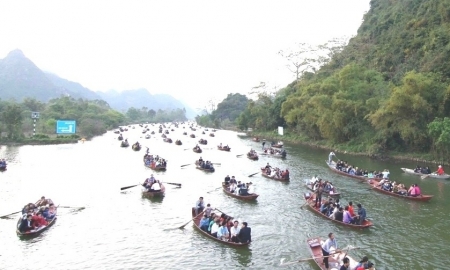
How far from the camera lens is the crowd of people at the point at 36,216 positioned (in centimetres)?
1933

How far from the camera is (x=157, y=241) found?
18984mm

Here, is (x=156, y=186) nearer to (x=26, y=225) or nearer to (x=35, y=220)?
(x=35, y=220)

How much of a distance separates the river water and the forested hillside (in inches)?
294

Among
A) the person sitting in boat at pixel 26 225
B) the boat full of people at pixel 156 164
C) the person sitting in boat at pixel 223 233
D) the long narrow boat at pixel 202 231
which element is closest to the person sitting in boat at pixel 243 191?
the long narrow boat at pixel 202 231

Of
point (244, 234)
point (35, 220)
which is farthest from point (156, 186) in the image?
point (244, 234)

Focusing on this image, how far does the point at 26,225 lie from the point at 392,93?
126 ft

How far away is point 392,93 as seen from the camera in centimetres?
4250

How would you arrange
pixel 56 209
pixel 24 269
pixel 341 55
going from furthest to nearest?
pixel 341 55
pixel 56 209
pixel 24 269

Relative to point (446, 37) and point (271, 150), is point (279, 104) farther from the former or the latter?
point (446, 37)

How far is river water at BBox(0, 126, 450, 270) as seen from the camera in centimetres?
1680

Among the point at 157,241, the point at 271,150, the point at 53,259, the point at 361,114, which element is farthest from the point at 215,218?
the point at 361,114

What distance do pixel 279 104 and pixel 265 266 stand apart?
6862 centimetres

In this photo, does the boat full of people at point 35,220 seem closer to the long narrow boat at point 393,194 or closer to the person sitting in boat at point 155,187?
the person sitting in boat at point 155,187

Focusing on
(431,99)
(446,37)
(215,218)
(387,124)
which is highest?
(446,37)
